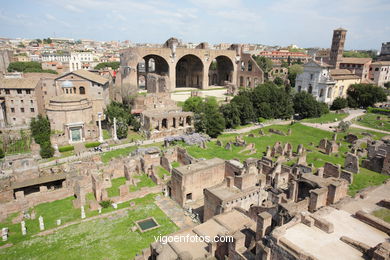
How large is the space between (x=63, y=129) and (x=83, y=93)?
9.51m

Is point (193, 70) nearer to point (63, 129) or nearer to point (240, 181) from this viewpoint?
point (63, 129)

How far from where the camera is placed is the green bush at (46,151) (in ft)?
107

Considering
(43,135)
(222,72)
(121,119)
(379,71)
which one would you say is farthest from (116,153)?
(379,71)

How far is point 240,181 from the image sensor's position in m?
21.7

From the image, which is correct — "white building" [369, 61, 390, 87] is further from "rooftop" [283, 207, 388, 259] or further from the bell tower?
"rooftop" [283, 207, 388, 259]

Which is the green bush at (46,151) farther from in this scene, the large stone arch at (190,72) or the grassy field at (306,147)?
the large stone arch at (190,72)

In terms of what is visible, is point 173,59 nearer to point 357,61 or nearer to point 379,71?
point 357,61

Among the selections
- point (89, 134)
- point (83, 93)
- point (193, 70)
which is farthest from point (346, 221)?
point (193, 70)

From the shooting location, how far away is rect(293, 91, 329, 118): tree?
5109cm

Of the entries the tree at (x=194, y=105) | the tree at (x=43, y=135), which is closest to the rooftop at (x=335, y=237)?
the tree at (x=43, y=135)

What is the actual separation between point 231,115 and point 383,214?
3117cm

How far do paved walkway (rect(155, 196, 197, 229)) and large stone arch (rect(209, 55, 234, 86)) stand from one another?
192 ft

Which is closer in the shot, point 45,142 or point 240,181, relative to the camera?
point 240,181

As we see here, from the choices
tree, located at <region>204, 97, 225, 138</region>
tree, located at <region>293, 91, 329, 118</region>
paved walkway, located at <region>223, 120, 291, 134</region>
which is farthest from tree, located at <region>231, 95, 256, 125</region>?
tree, located at <region>293, 91, 329, 118</region>
